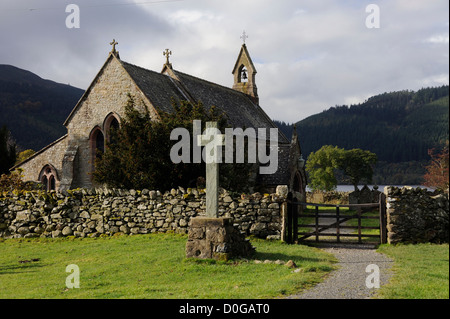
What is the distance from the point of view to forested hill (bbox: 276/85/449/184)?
308ft

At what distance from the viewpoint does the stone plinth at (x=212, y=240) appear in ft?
35.4

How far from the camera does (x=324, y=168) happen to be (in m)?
57.3

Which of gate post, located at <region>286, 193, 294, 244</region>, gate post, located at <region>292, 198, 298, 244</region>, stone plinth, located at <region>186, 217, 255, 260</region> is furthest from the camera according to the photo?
gate post, located at <region>286, 193, 294, 244</region>

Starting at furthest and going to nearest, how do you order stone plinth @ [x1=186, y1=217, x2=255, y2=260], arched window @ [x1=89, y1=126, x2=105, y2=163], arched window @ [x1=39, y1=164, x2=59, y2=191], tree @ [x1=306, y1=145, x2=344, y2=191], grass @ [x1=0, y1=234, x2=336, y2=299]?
tree @ [x1=306, y1=145, x2=344, y2=191]
arched window @ [x1=39, y1=164, x2=59, y2=191]
arched window @ [x1=89, y1=126, x2=105, y2=163]
stone plinth @ [x1=186, y1=217, x2=255, y2=260]
grass @ [x1=0, y1=234, x2=336, y2=299]

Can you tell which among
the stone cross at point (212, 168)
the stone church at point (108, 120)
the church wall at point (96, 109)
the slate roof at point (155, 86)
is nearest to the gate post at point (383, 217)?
the stone cross at point (212, 168)

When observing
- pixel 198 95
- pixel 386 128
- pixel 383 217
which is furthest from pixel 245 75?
pixel 386 128

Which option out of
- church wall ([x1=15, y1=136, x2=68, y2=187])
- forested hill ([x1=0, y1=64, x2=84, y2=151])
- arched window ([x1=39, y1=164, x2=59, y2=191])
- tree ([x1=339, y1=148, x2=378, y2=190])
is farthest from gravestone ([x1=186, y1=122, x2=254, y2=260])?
forested hill ([x1=0, y1=64, x2=84, y2=151])

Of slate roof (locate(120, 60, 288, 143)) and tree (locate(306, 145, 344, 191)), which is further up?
slate roof (locate(120, 60, 288, 143))

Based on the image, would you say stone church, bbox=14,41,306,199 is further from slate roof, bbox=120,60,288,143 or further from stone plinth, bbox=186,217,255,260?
stone plinth, bbox=186,217,255,260

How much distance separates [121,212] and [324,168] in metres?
44.3

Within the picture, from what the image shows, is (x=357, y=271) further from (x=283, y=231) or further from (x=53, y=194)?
(x=53, y=194)

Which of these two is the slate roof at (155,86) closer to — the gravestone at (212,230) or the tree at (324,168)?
the gravestone at (212,230)

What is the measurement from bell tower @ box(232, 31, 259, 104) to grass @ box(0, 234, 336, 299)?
27942 millimetres
